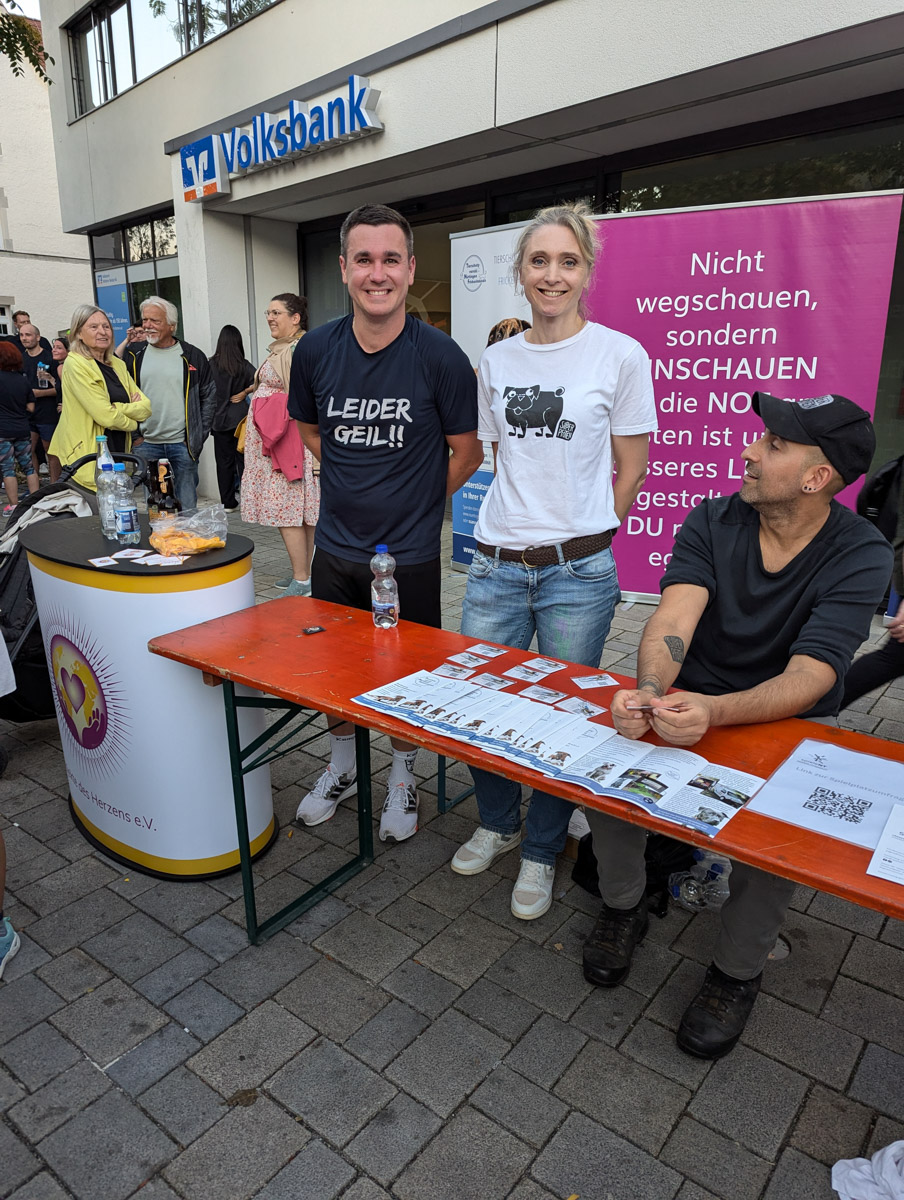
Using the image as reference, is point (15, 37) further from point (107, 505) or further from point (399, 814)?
point (399, 814)

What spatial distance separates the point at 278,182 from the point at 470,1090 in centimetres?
769

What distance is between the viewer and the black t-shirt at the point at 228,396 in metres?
7.54

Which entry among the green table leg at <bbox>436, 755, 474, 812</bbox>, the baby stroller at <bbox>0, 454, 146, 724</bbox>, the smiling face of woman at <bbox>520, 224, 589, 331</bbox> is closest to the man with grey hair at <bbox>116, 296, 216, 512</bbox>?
the baby stroller at <bbox>0, 454, 146, 724</bbox>

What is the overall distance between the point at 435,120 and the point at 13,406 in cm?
538

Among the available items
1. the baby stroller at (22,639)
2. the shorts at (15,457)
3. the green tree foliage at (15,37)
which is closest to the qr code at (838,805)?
the baby stroller at (22,639)

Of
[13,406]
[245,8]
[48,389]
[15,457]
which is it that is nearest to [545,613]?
[13,406]

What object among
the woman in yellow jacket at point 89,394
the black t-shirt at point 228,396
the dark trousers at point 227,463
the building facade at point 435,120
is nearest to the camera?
the building facade at point 435,120

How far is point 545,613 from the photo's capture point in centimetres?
233

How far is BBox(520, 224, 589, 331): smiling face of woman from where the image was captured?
212 centimetres

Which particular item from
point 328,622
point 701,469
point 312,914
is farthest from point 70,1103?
point 701,469

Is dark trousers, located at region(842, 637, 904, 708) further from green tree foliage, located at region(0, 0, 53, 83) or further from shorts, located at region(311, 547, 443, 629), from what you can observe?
green tree foliage, located at region(0, 0, 53, 83)

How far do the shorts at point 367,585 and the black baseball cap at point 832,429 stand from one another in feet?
3.74

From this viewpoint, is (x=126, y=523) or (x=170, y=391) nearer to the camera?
(x=126, y=523)

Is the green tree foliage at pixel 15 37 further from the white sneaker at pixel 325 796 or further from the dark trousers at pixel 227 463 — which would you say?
the white sneaker at pixel 325 796
